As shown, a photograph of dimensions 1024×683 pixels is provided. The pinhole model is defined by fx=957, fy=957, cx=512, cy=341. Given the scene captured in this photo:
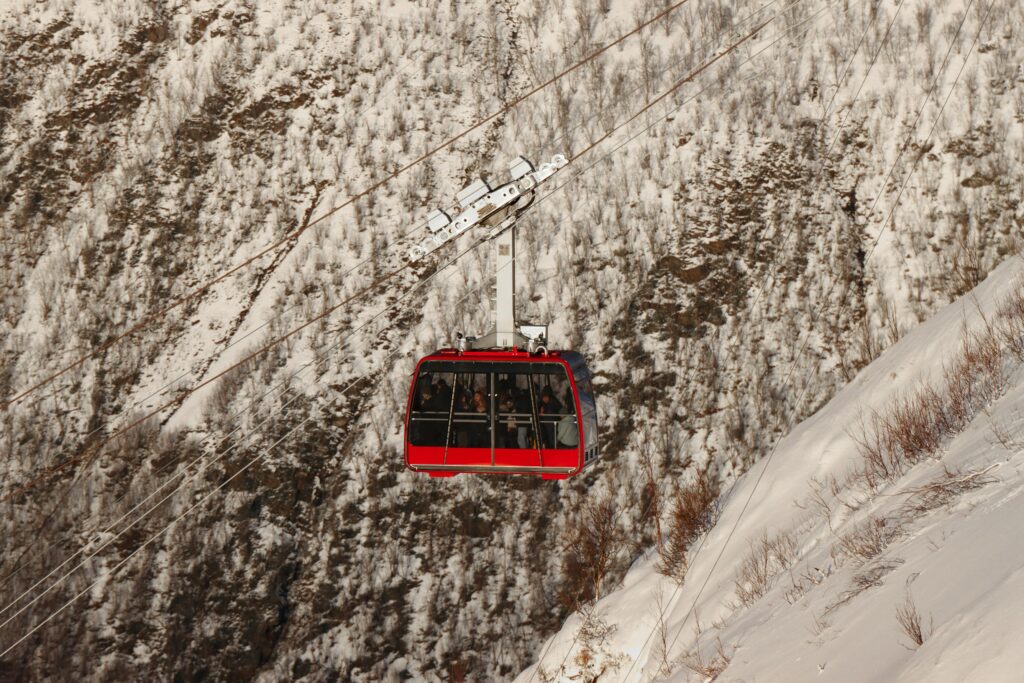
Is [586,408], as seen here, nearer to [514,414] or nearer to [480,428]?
[514,414]

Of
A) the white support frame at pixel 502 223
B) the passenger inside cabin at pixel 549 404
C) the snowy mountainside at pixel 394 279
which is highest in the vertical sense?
the white support frame at pixel 502 223

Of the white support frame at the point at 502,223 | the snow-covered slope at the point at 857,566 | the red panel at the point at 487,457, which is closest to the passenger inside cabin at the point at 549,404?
the red panel at the point at 487,457

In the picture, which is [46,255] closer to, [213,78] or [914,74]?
[213,78]

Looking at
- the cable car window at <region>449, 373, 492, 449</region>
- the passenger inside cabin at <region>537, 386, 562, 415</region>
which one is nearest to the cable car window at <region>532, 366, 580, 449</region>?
the passenger inside cabin at <region>537, 386, 562, 415</region>

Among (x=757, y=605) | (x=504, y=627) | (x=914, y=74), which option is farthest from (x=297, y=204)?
(x=757, y=605)

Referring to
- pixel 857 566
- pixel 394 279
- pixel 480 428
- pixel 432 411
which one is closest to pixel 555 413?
pixel 480 428

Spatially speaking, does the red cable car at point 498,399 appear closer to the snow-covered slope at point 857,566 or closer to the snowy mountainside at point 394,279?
the snow-covered slope at point 857,566

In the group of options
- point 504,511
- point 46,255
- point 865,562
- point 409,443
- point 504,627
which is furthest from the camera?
point 46,255
